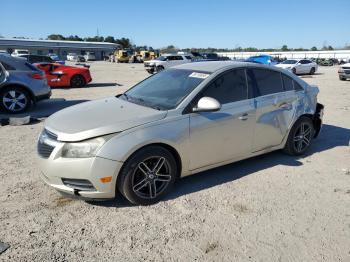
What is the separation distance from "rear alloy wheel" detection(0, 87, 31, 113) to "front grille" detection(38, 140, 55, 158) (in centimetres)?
587

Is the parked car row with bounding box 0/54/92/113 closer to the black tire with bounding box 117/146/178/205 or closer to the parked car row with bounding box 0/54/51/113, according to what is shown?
the parked car row with bounding box 0/54/51/113

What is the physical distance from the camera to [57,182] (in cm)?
368

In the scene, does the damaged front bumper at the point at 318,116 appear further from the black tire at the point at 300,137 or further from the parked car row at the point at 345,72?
the parked car row at the point at 345,72

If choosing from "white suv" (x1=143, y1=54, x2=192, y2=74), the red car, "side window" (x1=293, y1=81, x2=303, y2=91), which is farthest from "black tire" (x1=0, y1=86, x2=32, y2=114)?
"white suv" (x1=143, y1=54, x2=192, y2=74)

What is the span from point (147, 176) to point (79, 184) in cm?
77

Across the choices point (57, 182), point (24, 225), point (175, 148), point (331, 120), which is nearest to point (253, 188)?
point (175, 148)

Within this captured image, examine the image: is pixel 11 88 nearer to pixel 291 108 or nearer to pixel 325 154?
pixel 291 108

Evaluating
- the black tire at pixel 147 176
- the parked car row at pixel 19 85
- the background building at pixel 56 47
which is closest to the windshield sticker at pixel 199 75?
the black tire at pixel 147 176

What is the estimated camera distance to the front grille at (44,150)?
12.1 ft

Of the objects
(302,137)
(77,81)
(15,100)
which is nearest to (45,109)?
(15,100)

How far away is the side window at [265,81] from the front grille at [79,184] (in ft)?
8.83

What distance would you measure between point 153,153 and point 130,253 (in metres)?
1.14

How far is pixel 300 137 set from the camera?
5.58 metres

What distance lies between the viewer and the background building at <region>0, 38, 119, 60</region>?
6950cm
